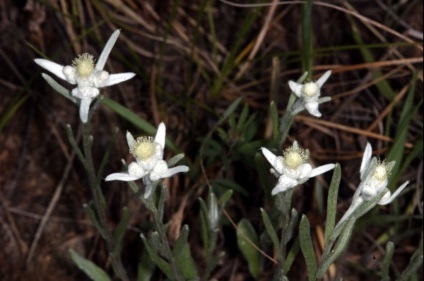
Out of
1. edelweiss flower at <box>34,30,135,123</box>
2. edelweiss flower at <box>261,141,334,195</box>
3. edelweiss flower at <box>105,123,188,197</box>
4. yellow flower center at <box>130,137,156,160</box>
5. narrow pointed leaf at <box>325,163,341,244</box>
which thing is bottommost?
narrow pointed leaf at <box>325,163,341,244</box>

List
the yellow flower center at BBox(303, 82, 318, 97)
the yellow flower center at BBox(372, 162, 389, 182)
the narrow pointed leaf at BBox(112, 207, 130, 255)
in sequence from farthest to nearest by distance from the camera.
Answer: the narrow pointed leaf at BBox(112, 207, 130, 255) < the yellow flower center at BBox(303, 82, 318, 97) < the yellow flower center at BBox(372, 162, 389, 182)

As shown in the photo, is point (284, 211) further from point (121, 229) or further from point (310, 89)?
point (121, 229)

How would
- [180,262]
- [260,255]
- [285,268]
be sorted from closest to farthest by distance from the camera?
1. [285,268]
2. [180,262]
3. [260,255]

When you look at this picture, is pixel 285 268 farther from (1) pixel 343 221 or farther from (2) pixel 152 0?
(2) pixel 152 0

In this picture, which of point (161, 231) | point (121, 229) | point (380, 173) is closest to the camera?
point (380, 173)


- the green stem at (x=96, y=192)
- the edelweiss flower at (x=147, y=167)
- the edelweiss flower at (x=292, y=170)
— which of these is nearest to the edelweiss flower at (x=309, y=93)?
the edelweiss flower at (x=292, y=170)

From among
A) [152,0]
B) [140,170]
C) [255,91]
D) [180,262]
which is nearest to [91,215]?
[180,262]

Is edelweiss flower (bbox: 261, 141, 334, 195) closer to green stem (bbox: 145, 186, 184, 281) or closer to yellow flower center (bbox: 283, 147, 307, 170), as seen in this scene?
yellow flower center (bbox: 283, 147, 307, 170)

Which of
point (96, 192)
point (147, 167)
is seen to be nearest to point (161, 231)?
point (147, 167)

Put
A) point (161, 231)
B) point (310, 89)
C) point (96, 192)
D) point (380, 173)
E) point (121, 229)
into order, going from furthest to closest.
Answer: point (121, 229), point (96, 192), point (310, 89), point (161, 231), point (380, 173)

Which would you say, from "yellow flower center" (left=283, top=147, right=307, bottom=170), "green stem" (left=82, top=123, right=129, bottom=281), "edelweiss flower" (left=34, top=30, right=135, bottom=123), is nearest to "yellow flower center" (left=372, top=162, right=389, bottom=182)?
"yellow flower center" (left=283, top=147, right=307, bottom=170)

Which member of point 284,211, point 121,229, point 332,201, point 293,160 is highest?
point 293,160
